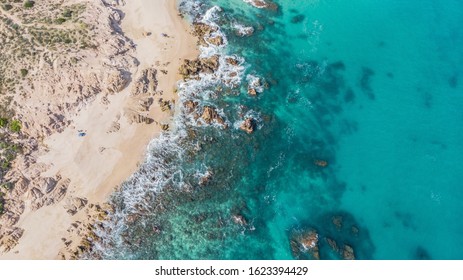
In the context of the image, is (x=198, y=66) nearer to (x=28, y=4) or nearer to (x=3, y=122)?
(x=28, y=4)

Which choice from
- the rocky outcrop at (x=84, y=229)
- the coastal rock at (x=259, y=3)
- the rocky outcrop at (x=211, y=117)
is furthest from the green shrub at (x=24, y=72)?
the coastal rock at (x=259, y=3)

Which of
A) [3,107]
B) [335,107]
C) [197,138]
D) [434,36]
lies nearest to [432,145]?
[335,107]

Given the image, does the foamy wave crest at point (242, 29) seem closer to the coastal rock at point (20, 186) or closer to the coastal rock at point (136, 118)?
the coastal rock at point (136, 118)

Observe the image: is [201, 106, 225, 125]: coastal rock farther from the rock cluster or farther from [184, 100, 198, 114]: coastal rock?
the rock cluster

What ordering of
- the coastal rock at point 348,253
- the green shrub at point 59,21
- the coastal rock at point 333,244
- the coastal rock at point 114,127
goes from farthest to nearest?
1. the green shrub at point 59,21
2. the coastal rock at point 114,127
3. the coastal rock at point 333,244
4. the coastal rock at point 348,253

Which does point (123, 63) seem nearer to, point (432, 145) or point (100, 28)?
point (100, 28)

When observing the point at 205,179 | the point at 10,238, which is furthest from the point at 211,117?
the point at 10,238
